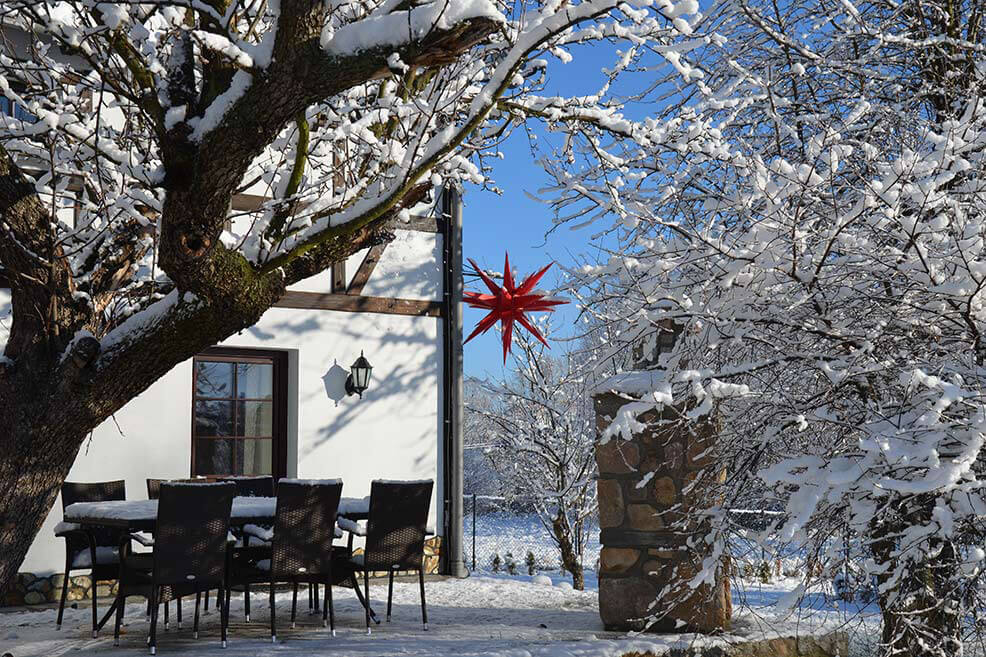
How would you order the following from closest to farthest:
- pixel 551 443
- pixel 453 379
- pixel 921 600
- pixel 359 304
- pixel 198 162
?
pixel 198 162, pixel 921 600, pixel 359 304, pixel 453 379, pixel 551 443

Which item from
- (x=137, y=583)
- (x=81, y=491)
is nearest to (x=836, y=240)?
(x=137, y=583)

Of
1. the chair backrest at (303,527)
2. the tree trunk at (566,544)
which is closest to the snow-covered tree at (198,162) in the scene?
the chair backrest at (303,527)

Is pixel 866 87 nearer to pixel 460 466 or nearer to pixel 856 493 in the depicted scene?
pixel 856 493

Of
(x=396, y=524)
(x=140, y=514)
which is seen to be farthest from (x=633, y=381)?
(x=140, y=514)

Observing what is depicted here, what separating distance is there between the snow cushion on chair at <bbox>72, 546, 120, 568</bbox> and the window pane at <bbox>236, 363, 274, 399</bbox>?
6.53 ft

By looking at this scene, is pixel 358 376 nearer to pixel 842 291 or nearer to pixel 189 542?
pixel 189 542

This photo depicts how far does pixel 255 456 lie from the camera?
24.8 feet

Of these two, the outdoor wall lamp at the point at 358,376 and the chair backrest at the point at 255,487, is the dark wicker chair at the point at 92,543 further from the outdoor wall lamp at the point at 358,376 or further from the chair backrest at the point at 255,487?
the outdoor wall lamp at the point at 358,376

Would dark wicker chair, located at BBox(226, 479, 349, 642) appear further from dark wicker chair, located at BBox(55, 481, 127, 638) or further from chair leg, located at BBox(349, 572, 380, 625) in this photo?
dark wicker chair, located at BBox(55, 481, 127, 638)

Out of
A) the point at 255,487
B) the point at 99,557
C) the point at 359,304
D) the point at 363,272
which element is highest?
the point at 363,272

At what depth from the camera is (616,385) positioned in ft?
15.8

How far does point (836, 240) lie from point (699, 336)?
703 mm

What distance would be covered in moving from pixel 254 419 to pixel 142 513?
251 cm

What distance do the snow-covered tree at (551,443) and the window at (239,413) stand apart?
9.57 ft
